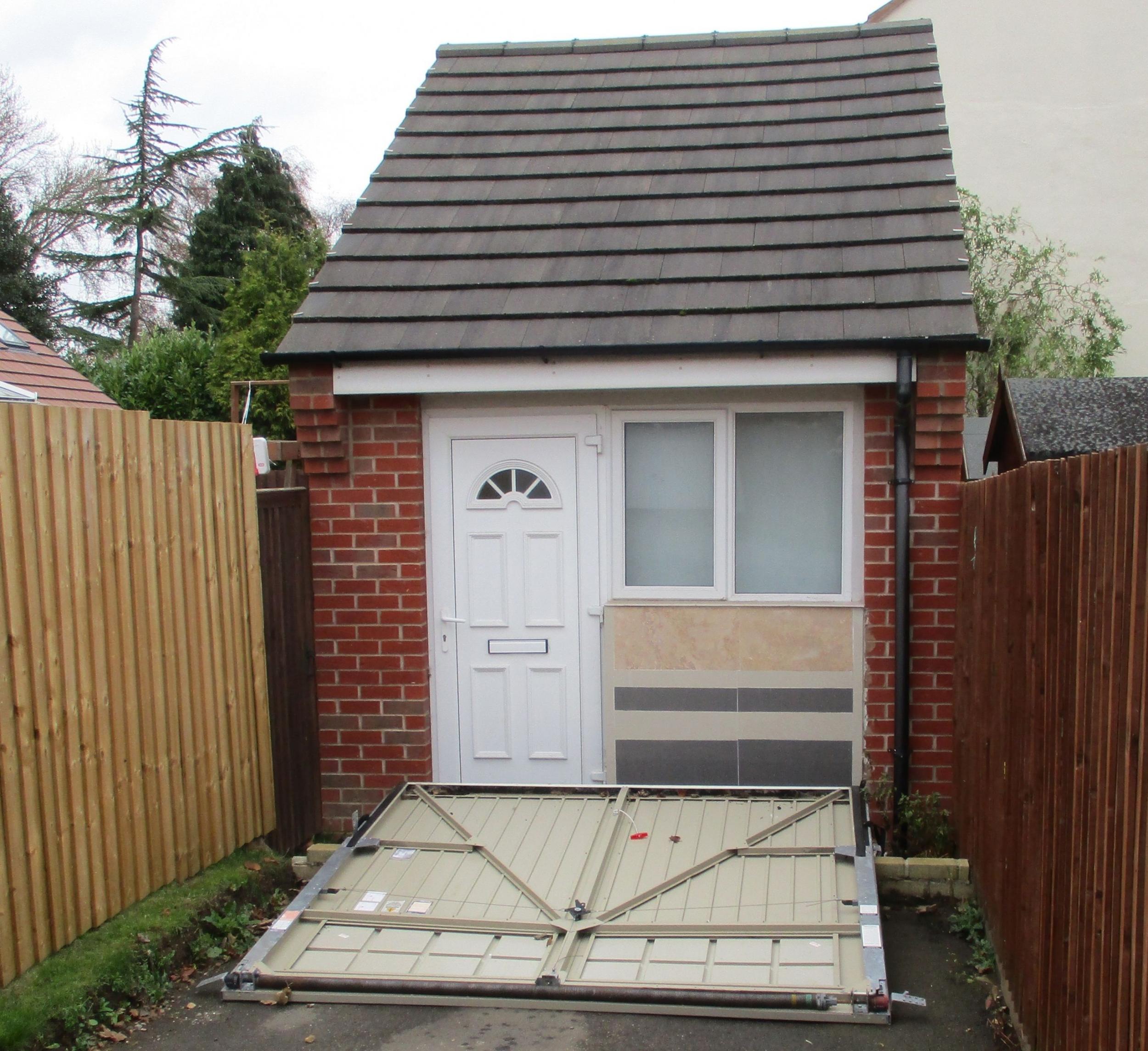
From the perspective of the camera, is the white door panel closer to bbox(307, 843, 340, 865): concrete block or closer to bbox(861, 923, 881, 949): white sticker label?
bbox(307, 843, 340, 865): concrete block

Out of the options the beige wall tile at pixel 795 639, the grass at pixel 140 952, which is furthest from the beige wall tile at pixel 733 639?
the grass at pixel 140 952

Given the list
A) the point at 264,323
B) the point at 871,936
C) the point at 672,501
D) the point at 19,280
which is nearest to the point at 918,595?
the point at 672,501

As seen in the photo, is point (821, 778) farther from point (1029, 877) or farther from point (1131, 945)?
point (1131, 945)

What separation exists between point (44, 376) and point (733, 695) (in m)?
10.1

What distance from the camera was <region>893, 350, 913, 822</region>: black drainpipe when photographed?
18.9 feet

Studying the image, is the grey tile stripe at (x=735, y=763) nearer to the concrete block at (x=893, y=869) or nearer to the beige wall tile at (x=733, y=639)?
the beige wall tile at (x=733, y=639)

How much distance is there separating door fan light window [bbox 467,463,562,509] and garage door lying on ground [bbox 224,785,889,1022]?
1693 millimetres

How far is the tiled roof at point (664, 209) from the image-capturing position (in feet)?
19.2

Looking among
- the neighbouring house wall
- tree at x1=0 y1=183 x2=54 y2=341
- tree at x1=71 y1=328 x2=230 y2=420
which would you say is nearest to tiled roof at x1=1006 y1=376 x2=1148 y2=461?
the neighbouring house wall

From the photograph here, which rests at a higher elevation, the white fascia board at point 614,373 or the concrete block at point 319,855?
the white fascia board at point 614,373

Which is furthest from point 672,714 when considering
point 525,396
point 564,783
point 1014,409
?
point 1014,409

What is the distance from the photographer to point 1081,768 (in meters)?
2.95

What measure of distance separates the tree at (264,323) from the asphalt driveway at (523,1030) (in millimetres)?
11958

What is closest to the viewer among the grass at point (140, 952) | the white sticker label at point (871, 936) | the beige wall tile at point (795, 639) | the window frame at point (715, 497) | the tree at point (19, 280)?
the grass at point (140, 952)
